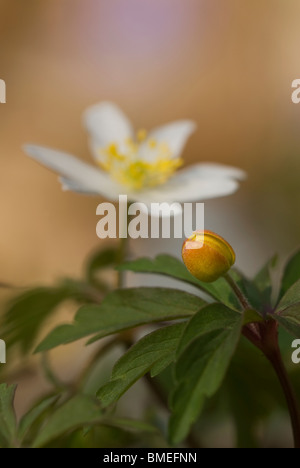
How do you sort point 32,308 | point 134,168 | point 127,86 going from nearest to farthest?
point 32,308
point 134,168
point 127,86

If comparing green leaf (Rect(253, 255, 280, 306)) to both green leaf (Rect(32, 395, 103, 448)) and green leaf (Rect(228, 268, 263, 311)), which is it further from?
green leaf (Rect(32, 395, 103, 448))

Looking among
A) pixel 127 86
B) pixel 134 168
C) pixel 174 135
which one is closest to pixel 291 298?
pixel 134 168

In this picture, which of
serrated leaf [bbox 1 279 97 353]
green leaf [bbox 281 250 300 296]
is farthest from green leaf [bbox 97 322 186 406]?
serrated leaf [bbox 1 279 97 353]

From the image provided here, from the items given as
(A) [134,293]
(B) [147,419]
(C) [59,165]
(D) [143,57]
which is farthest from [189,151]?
(A) [134,293]

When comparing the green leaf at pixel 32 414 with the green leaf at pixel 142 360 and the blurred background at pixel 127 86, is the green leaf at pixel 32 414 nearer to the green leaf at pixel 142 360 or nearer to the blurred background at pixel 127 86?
the green leaf at pixel 142 360

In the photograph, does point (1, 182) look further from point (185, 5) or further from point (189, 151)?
point (185, 5)

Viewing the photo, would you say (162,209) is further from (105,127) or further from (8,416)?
(8,416)
